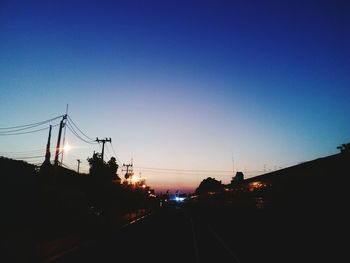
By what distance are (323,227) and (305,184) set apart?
2.10 m

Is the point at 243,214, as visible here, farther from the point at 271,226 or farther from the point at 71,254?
the point at 71,254

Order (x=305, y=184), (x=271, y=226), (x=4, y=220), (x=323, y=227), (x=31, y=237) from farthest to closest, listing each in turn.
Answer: (x=271, y=226) < (x=4, y=220) < (x=305, y=184) < (x=323, y=227) < (x=31, y=237)

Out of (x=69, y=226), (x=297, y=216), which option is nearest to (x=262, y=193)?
Result: (x=297, y=216)

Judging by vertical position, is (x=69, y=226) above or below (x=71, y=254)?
above

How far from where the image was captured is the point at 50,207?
1689cm

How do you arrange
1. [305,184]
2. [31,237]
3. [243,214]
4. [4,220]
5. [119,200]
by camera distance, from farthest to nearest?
[119,200] < [243,214] < [4,220] < [305,184] < [31,237]

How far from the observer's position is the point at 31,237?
427 inches

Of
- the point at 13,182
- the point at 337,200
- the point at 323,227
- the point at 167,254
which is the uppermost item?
the point at 13,182

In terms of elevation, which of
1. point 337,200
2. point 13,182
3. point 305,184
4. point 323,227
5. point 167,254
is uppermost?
point 13,182

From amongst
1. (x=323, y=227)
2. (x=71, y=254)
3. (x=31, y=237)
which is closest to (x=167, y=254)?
(x=71, y=254)

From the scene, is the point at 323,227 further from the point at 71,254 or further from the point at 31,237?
the point at 31,237

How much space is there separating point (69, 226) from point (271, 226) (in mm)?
13088

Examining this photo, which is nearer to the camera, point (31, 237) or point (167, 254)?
point (31, 237)

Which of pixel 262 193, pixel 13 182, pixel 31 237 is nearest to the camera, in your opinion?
pixel 31 237
